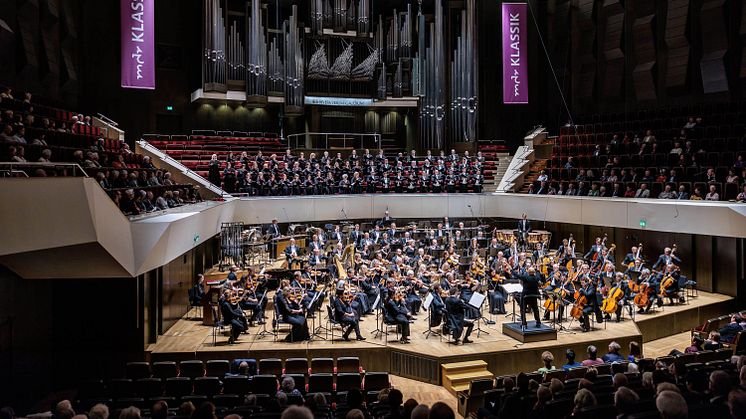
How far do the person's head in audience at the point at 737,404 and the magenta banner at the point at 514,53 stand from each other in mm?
16688

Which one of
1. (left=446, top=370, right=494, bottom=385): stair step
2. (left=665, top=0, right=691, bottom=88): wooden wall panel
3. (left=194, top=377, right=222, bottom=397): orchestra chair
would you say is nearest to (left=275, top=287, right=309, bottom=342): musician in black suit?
(left=446, top=370, right=494, bottom=385): stair step

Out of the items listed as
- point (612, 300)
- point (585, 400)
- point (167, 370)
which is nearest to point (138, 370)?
point (167, 370)

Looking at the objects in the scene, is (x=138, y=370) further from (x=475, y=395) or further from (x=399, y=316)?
(x=475, y=395)

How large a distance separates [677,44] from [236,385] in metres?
15.0

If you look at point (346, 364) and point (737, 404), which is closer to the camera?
point (737, 404)

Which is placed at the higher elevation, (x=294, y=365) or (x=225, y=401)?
(x=225, y=401)

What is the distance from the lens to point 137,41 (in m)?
17.1

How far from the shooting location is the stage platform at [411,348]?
916 cm

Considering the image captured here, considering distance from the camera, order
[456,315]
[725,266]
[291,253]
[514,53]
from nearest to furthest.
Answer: [456,315]
[291,253]
[725,266]
[514,53]

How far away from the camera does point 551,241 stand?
1770 centimetres

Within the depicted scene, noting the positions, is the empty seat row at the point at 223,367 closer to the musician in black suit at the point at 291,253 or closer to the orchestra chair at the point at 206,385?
the orchestra chair at the point at 206,385

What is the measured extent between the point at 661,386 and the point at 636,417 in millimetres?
589

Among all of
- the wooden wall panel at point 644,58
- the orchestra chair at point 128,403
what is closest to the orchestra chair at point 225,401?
the orchestra chair at point 128,403

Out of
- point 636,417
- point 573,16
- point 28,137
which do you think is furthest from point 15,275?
point 573,16
